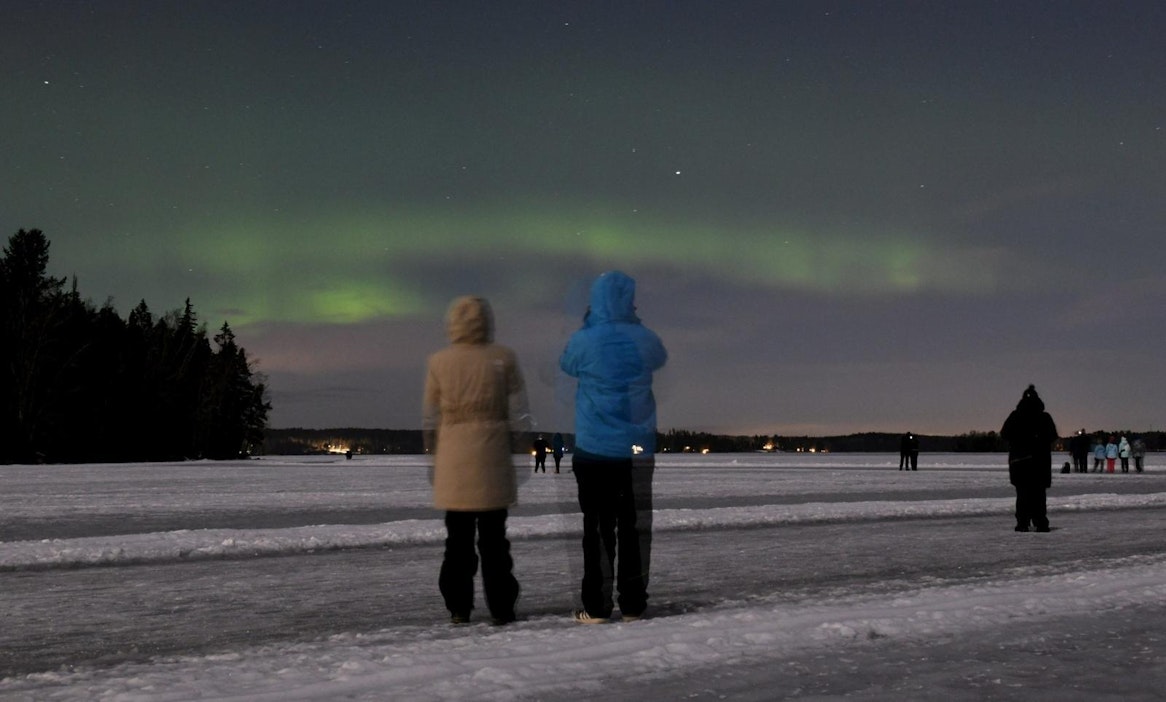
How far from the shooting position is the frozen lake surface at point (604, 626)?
16.9ft

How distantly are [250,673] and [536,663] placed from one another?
4.18ft

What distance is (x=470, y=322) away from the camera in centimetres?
713

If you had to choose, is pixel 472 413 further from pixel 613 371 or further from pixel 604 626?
pixel 604 626

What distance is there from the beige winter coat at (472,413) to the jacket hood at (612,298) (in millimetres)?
583

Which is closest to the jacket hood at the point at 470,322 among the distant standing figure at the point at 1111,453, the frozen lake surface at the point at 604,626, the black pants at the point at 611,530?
the black pants at the point at 611,530

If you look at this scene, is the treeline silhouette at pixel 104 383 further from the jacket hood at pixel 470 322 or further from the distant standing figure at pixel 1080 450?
the jacket hood at pixel 470 322

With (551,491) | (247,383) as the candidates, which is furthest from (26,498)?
(247,383)

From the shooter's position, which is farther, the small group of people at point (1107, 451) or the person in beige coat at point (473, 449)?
the small group of people at point (1107, 451)

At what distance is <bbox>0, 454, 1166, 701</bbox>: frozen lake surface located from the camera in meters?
5.16

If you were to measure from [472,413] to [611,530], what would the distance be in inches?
42.2

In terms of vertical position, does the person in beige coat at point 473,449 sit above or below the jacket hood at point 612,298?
below

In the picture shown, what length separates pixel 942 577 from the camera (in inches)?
374

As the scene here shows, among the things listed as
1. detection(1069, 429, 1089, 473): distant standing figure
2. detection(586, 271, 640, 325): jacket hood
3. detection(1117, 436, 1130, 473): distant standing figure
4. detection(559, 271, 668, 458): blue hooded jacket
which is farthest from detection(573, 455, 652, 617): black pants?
detection(1117, 436, 1130, 473): distant standing figure

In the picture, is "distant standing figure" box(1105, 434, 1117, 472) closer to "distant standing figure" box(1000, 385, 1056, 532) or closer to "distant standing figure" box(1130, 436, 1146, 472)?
"distant standing figure" box(1130, 436, 1146, 472)
